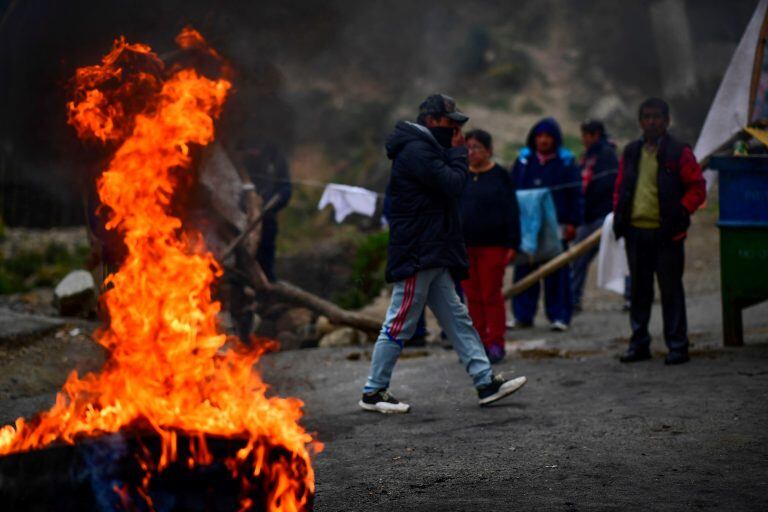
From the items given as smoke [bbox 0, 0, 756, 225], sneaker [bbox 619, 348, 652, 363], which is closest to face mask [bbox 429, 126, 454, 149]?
sneaker [bbox 619, 348, 652, 363]

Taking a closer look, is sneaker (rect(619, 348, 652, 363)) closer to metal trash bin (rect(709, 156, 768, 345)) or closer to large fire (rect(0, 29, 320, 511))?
metal trash bin (rect(709, 156, 768, 345))

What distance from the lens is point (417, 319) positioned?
5824 millimetres

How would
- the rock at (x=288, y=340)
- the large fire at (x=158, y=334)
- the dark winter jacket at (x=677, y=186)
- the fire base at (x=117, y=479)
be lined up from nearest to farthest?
the fire base at (x=117, y=479)
the large fire at (x=158, y=334)
the dark winter jacket at (x=677, y=186)
the rock at (x=288, y=340)

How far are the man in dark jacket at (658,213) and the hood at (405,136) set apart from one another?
1.90 meters

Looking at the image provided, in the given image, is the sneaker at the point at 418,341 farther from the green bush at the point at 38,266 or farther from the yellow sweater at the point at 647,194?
the green bush at the point at 38,266

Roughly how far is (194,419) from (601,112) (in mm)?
27576

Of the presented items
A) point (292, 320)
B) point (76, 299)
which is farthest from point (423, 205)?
point (76, 299)

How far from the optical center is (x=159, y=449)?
118 inches

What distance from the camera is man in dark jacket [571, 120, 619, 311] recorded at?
10023 millimetres

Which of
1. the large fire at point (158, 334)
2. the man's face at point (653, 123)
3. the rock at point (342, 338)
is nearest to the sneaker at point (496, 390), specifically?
the large fire at point (158, 334)

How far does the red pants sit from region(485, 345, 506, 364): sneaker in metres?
0.03

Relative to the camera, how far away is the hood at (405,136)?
5.79m

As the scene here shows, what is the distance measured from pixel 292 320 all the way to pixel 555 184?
331cm

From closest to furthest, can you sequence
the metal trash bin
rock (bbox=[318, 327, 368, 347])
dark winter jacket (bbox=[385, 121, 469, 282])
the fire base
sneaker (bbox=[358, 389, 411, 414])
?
the fire base, dark winter jacket (bbox=[385, 121, 469, 282]), sneaker (bbox=[358, 389, 411, 414]), the metal trash bin, rock (bbox=[318, 327, 368, 347])
